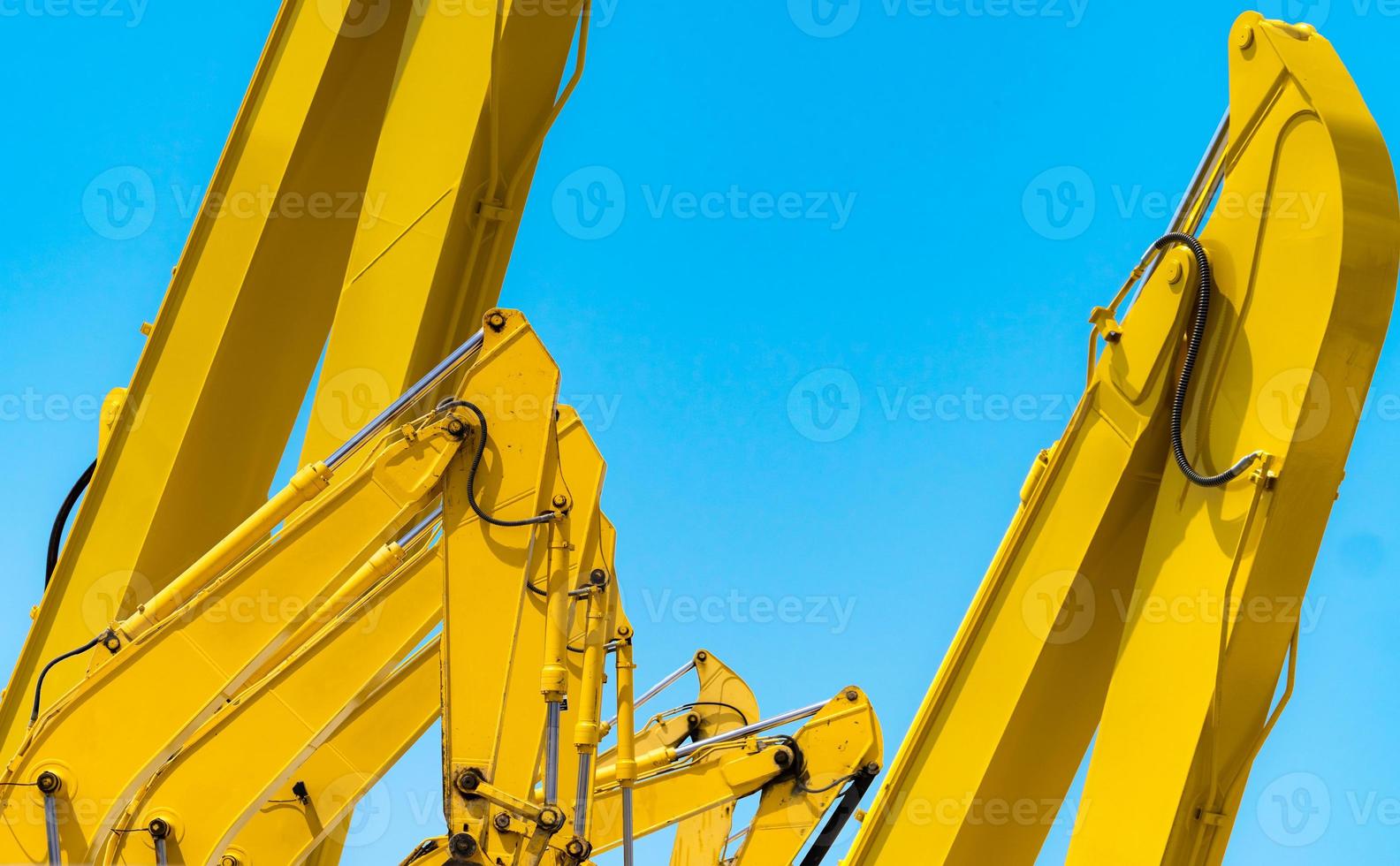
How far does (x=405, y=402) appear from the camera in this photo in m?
5.71

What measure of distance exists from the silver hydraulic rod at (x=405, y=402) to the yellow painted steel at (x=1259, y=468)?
8.61ft

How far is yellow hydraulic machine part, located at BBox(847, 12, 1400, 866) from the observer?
4.91m

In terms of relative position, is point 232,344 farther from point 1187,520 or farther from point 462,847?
point 1187,520

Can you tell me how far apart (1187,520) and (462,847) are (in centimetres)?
275

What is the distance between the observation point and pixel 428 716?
21.7 ft

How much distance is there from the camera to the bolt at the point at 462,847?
5137 millimetres

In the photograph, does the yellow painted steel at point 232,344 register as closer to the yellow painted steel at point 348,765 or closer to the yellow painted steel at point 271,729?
the yellow painted steel at point 348,765

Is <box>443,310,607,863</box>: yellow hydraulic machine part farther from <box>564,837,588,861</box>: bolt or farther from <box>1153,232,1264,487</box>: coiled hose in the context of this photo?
<box>1153,232,1264,487</box>: coiled hose

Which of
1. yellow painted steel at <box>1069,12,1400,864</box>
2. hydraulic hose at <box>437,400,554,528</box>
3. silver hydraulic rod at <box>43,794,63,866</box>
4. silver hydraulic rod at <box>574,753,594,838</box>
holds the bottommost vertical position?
silver hydraulic rod at <box>43,794,63,866</box>

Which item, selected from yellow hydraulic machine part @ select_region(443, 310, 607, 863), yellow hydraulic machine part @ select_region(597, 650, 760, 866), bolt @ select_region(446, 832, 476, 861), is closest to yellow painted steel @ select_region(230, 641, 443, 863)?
yellow hydraulic machine part @ select_region(443, 310, 607, 863)

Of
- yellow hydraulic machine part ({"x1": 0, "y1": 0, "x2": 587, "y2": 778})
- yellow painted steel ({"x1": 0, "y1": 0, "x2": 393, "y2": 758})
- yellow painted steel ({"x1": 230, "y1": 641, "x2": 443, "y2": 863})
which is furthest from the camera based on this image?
yellow painted steel ({"x1": 0, "y1": 0, "x2": 393, "y2": 758})

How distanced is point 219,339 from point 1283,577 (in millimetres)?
4633

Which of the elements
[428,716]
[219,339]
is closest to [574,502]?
[428,716]

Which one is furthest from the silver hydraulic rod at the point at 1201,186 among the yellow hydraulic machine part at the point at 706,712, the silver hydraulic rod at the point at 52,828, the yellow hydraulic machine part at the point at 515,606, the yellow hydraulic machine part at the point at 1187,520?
the yellow hydraulic machine part at the point at 706,712
